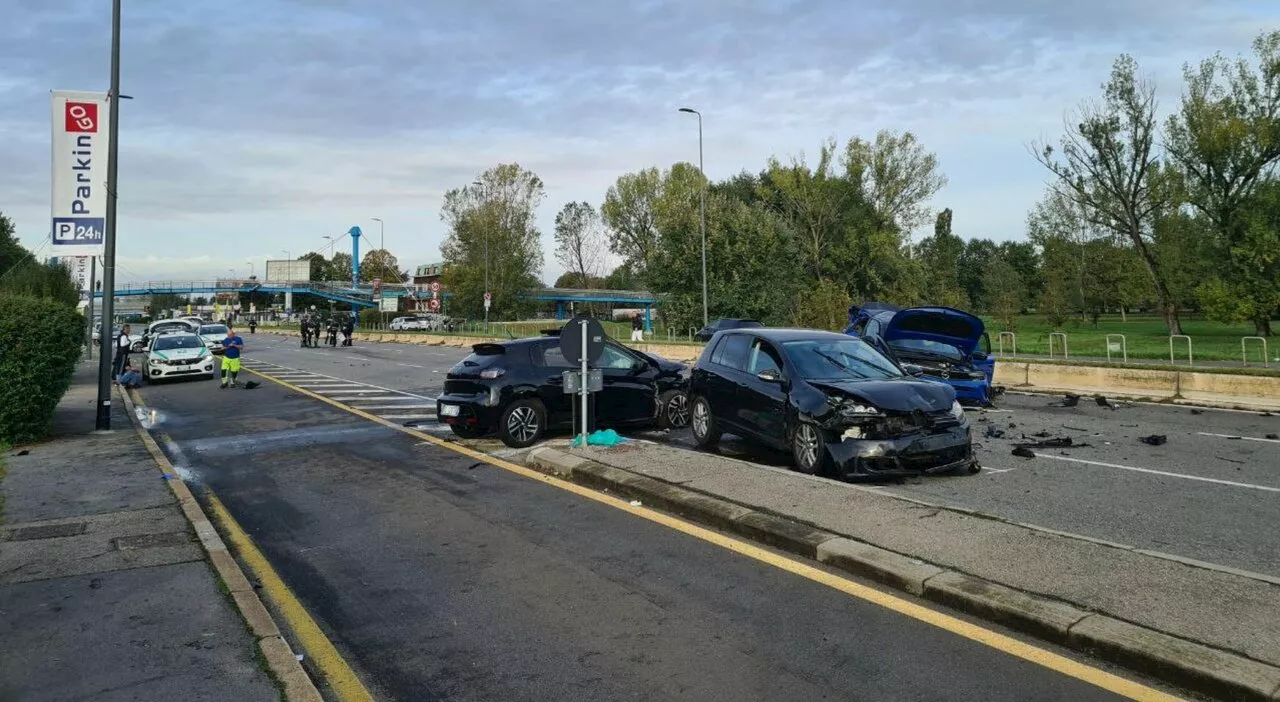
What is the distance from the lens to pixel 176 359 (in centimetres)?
2462

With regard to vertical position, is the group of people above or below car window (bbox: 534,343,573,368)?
above

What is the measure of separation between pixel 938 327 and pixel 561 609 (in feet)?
37.8

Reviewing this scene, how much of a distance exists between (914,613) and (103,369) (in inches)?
537

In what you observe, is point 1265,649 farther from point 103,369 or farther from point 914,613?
point 103,369

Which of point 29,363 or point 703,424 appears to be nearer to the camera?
point 703,424

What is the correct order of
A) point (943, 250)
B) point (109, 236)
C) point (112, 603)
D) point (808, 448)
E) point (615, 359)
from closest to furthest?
point (112, 603), point (808, 448), point (615, 359), point (109, 236), point (943, 250)

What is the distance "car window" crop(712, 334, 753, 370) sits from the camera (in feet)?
33.5

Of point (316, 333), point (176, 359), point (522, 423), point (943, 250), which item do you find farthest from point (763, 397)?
point (943, 250)

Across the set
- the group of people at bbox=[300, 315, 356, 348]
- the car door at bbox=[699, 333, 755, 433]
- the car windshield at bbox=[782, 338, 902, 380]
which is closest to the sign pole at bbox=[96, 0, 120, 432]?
the car door at bbox=[699, 333, 755, 433]

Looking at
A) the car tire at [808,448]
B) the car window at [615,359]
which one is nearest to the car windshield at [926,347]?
the car window at [615,359]

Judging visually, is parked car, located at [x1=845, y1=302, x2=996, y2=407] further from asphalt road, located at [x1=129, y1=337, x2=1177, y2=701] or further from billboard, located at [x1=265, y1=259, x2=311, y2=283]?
billboard, located at [x1=265, y1=259, x2=311, y2=283]

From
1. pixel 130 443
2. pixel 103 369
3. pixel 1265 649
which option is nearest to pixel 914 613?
pixel 1265 649

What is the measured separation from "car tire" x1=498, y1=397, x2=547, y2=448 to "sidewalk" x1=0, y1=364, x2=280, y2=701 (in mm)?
4017

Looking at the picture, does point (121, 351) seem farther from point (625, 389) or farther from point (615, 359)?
point (625, 389)
